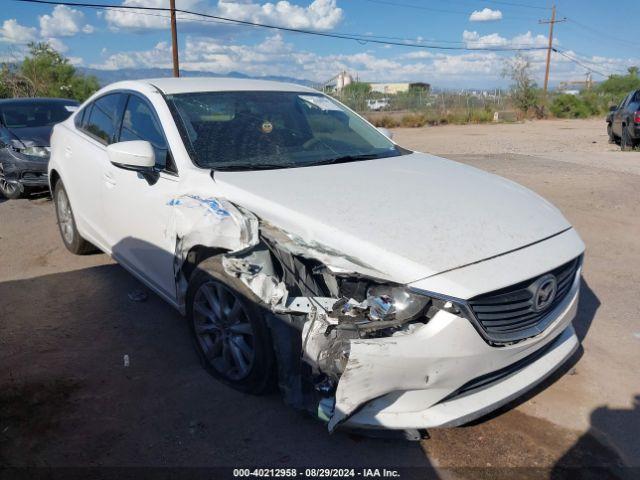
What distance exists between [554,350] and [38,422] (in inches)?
109

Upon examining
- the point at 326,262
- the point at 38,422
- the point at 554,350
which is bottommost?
the point at 38,422

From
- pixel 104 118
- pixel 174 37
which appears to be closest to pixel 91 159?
pixel 104 118

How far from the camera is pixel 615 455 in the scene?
2.66m

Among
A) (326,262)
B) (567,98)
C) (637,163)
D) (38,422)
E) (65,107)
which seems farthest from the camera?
(567,98)

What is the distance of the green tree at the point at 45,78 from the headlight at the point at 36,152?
709 inches

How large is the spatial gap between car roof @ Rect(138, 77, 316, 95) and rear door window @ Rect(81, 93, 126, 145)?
1.11 ft

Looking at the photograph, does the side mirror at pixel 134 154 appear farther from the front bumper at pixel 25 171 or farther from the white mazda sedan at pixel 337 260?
the front bumper at pixel 25 171

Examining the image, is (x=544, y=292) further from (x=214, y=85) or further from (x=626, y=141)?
(x=626, y=141)

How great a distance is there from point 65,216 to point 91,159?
1.22 m

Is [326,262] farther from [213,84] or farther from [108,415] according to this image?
[213,84]

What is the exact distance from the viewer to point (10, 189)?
8.30 m

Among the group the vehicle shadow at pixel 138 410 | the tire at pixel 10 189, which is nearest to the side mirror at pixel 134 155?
the vehicle shadow at pixel 138 410

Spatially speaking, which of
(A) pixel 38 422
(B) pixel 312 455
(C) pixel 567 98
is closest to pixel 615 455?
(B) pixel 312 455

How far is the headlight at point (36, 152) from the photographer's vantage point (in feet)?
26.3
